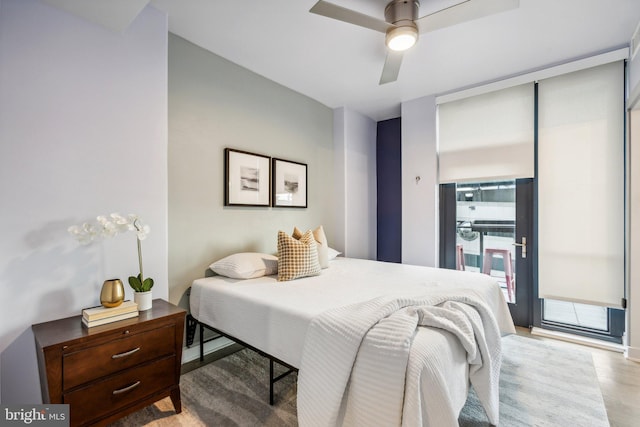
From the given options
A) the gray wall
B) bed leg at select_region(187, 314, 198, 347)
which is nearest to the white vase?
the gray wall

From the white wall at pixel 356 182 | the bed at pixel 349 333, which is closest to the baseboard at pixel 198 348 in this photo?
the bed at pixel 349 333

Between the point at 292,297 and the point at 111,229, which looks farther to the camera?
the point at 292,297

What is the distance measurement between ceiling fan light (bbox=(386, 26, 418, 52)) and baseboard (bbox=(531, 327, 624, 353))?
3.08 meters

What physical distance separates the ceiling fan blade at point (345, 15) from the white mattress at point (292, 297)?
5.93ft

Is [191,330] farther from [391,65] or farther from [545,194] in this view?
[545,194]

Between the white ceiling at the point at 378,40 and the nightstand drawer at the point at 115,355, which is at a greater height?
the white ceiling at the point at 378,40

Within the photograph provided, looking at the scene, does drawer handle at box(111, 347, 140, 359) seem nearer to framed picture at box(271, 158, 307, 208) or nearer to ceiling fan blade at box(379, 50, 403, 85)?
framed picture at box(271, 158, 307, 208)

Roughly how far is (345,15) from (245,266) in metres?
1.97

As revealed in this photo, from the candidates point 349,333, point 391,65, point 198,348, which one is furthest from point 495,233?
point 198,348

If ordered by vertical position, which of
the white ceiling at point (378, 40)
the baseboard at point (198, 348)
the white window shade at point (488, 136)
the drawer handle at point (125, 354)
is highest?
the white ceiling at point (378, 40)

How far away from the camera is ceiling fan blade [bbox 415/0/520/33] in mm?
1702

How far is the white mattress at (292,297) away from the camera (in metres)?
1.72

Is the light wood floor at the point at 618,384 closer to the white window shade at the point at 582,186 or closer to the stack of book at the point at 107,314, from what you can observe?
the white window shade at the point at 582,186

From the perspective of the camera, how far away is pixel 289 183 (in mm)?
3336
